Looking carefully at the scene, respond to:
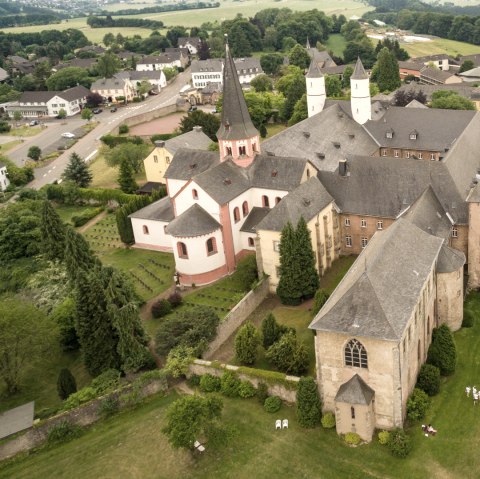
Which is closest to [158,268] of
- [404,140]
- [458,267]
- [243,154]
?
[243,154]

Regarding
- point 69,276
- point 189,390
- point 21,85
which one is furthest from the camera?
point 21,85

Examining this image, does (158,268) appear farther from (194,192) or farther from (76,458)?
(76,458)

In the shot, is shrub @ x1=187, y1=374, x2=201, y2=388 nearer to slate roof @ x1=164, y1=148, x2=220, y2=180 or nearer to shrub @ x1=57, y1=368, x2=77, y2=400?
shrub @ x1=57, y1=368, x2=77, y2=400

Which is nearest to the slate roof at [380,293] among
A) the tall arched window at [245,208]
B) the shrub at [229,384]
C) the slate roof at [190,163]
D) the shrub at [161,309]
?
the shrub at [229,384]

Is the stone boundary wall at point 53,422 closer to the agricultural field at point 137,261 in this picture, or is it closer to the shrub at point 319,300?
the shrub at point 319,300

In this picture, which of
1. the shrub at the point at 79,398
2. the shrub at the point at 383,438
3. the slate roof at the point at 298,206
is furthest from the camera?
the slate roof at the point at 298,206

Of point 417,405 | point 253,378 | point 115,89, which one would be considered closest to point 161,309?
point 253,378
